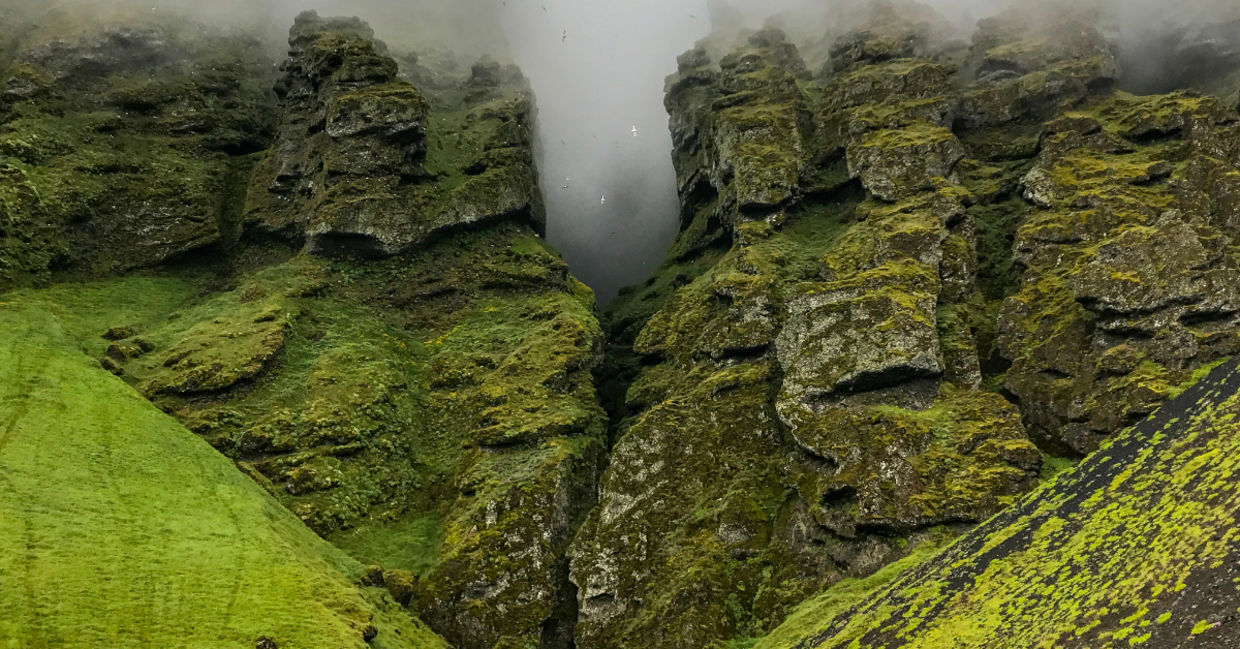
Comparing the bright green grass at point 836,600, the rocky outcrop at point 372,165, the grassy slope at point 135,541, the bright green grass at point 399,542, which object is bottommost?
the bright green grass at point 399,542

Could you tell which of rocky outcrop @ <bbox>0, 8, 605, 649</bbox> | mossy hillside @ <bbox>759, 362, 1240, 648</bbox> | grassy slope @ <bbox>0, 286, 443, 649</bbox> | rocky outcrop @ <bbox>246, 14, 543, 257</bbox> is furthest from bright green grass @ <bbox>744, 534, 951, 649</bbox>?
rocky outcrop @ <bbox>246, 14, 543, 257</bbox>

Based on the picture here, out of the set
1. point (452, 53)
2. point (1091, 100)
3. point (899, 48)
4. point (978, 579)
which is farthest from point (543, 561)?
point (452, 53)

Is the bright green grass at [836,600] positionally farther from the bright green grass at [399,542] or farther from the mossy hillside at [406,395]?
the bright green grass at [399,542]

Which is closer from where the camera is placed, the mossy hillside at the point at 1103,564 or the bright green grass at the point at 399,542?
the mossy hillside at the point at 1103,564

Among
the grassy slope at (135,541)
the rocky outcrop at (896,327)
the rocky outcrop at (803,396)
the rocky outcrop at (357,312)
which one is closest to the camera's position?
the grassy slope at (135,541)

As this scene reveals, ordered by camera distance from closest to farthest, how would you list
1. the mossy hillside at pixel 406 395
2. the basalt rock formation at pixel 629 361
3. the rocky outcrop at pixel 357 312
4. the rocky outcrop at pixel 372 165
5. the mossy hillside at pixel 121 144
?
the basalt rock formation at pixel 629 361 → the mossy hillside at pixel 406 395 → the rocky outcrop at pixel 357 312 → the mossy hillside at pixel 121 144 → the rocky outcrop at pixel 372 165

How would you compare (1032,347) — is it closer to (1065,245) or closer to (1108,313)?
(1108,313)

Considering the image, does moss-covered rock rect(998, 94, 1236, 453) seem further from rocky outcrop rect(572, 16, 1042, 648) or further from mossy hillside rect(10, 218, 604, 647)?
mossy hillside rect(10, 218, 604, 647)

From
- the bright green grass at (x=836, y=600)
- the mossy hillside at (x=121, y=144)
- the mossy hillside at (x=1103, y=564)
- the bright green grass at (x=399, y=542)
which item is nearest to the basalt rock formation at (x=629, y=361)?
the mossy hillside at (x=1103, y=564)
